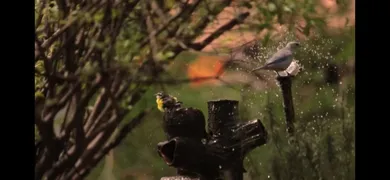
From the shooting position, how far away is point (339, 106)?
56.1 inches

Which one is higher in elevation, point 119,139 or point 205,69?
point 205,69

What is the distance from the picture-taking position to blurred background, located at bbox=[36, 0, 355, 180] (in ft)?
4.62

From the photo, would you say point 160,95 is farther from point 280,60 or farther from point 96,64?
point 280,60

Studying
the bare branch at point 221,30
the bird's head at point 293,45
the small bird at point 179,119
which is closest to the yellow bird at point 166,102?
the small bird at point 179,119

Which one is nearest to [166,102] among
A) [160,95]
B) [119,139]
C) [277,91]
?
[160,95]

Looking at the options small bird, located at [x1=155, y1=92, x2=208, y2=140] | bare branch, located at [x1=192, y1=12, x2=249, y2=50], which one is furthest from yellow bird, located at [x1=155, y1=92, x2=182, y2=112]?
bare branch, located at [x1=192, y1=12, x2=249, y2=50]

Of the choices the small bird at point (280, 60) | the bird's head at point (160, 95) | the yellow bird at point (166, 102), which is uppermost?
the small bird at point (280, 60)

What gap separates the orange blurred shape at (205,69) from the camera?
1.40 meters

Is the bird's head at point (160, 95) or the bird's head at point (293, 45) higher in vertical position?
the bird's head at point (293, 45)

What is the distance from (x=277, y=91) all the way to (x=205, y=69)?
6.8 inches

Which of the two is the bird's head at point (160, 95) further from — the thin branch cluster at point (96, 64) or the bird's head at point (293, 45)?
the bird's head at point (293, 45)

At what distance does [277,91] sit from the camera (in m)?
1.42
